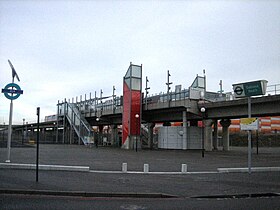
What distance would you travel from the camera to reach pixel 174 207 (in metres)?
9.22

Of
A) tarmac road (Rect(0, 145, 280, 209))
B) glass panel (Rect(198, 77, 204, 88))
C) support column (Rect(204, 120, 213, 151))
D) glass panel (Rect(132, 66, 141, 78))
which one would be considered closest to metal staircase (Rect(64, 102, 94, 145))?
Result: glass panel (Rect(132, 66, 141, 78))

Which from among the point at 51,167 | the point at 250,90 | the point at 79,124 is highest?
the point at 250,90

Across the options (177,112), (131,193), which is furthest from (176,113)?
→ (131,193)

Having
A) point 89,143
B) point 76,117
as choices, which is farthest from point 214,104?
point 76,117

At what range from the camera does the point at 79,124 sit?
59.8 metres

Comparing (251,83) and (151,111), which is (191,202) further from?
Result: (151,111)

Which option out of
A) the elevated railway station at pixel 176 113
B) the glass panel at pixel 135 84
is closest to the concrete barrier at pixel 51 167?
the elevated railway station at pixel 176 113

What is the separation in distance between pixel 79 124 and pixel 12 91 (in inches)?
1653

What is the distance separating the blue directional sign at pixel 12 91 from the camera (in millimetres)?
18047

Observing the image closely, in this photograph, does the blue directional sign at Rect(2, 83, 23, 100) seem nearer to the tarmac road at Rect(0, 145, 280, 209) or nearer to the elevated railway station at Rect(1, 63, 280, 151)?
the tarmac road at Rect(0, 145, 280, 209)

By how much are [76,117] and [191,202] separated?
53.3 metres

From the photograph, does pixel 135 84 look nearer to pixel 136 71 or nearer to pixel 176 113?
pixel 136 71

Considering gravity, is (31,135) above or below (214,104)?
below

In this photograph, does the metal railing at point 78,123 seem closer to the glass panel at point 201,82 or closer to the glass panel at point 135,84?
the glass panel at point 135,84
